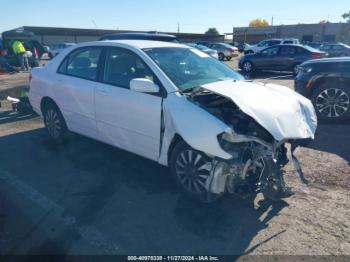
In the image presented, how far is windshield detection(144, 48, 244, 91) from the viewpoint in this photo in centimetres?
388

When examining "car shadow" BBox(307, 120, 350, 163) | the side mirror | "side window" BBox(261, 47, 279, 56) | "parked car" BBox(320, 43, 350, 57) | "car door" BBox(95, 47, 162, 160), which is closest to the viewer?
the side mirror

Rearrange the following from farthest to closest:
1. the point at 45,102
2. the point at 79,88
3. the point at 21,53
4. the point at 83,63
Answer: the point at 21,53 < the point at 45,102 < the point at 83,63 < the point at 79,88

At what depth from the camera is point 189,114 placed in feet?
11.0

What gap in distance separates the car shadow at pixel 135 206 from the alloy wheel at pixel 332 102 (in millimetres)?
3847

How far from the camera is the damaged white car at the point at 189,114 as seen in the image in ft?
10.5

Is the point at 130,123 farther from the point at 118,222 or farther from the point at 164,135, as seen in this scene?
the point at 118,222

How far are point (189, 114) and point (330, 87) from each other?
4.53 meters

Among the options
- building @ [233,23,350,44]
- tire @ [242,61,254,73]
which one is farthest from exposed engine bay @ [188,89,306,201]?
building @ [233,23,350,44]

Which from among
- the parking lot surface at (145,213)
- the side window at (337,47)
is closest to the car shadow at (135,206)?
the parking lot surface at (145,213)

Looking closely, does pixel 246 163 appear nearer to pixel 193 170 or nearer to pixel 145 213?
pixel 193 170

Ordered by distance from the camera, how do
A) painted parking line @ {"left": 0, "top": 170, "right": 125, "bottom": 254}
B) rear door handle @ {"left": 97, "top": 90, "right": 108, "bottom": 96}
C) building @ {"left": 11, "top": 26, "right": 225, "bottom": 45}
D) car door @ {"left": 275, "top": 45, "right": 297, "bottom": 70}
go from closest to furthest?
painted parking line @ {"left": 0, "top": 170, "right": 125, "bottom": 254} → rear door handle @ {"left": 97, "top": 90, "right": 108, "bottom": 96} → car door @ {"left": 275, "top": 45, "right": 297, "bottom": 70} → building @ {"left": 11, "top": 26, "right": 225, "bottom": 45}

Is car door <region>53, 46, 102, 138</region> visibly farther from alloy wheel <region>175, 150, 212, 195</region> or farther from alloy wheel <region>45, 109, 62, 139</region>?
alloy wheel <region>175, 150, 212, 195</region>

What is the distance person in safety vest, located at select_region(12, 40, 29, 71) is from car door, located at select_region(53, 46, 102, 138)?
13.1m

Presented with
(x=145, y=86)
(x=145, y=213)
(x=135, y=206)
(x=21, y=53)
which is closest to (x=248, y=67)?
(x=21, y=53)
